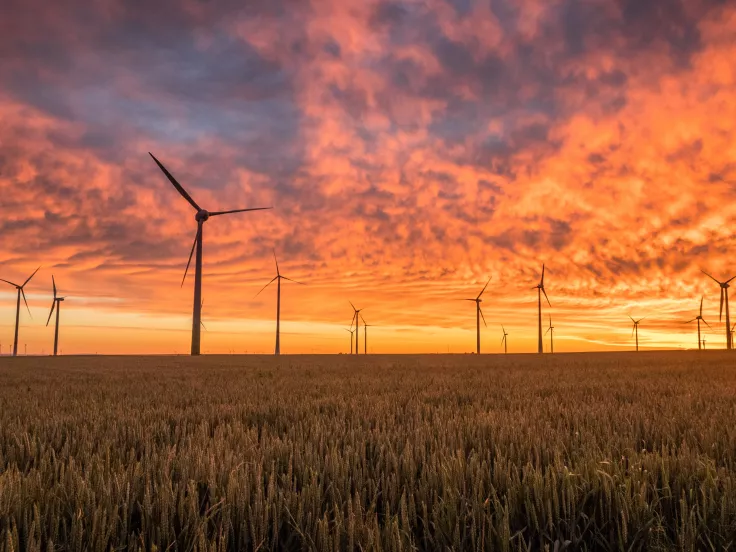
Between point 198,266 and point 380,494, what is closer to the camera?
point 380,494

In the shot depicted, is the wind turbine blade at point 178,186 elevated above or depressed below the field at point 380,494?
above

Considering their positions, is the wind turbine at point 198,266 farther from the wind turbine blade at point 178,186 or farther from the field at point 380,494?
the field at point 380,494

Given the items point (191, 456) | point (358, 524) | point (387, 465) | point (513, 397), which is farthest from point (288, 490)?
point (513, 397)

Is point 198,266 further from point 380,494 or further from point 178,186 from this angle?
point 380,494

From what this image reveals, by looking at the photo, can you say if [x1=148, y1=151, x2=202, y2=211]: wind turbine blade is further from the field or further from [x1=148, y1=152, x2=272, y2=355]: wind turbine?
the field

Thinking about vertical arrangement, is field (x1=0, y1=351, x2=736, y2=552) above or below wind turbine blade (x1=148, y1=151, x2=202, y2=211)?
below

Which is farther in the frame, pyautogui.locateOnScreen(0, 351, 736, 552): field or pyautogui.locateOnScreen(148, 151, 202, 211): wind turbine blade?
pyautogui.locateOnScreen(148, 151, 202, 211): wind turbine blade

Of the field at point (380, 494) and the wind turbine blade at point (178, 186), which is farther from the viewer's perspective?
the wind turbine blade at point (178, 186)

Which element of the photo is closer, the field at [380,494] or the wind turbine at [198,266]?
the field at [380,494]

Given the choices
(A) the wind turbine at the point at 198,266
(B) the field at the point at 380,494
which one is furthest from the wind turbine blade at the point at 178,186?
(B) the field at the point at 380,494

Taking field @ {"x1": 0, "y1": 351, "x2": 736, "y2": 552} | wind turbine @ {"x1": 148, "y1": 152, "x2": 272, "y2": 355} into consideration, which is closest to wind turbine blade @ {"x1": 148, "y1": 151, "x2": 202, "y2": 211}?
wind turbine @ {"x1": 148, "y1": 152, "x2": 272, "y2": 355}

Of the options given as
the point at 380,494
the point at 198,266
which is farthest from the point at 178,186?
the point at 380,494

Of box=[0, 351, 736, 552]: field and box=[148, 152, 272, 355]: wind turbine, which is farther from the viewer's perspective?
box=[148, 152, 272, 355]: wind turbine

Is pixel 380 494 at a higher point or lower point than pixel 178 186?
lower
